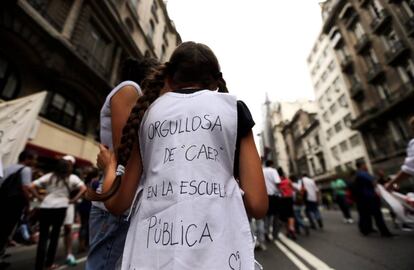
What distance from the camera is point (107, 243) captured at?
4.26 feet

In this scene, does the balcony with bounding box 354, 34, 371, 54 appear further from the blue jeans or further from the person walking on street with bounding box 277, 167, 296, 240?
the blue jeans

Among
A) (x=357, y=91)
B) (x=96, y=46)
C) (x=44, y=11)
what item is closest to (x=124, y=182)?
(x=44, y=11)

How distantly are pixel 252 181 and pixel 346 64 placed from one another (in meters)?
31.7

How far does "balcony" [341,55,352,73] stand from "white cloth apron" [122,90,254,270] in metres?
31.2

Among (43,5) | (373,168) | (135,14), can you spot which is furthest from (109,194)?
(373,168)

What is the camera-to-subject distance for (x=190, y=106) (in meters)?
0.93

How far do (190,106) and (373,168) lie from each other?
92.5 ft

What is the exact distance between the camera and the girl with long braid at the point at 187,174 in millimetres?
730

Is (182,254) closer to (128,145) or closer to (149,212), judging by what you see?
(149,212)

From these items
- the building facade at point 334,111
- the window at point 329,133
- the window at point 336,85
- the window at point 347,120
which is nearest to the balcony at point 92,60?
the building facade at point 334,111

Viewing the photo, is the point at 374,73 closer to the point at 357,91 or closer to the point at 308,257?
the point at 357,91

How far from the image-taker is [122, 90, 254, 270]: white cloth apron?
2.36ft

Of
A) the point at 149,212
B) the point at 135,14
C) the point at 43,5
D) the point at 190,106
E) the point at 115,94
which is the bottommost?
the point at 149,212

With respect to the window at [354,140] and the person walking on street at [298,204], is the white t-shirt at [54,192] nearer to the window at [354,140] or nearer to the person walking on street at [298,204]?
the person walking on street at [298,204]
